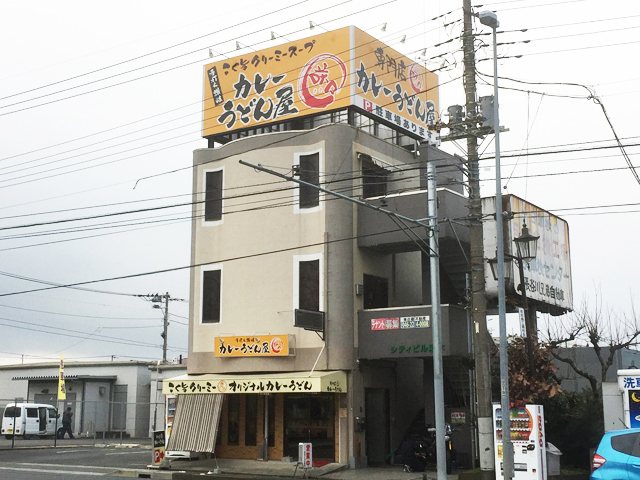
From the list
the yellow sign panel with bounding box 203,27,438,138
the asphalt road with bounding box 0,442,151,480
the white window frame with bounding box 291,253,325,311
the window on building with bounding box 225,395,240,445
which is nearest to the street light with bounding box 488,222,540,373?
the white window frame with bounding box 291,253,325,311

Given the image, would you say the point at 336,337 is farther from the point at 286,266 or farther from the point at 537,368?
the point at 537,368

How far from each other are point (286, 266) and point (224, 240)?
287cm

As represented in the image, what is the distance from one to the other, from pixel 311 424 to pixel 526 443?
29.4 feet

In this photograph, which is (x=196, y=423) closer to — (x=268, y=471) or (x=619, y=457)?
(x=268, y=471)

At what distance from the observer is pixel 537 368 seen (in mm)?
21922

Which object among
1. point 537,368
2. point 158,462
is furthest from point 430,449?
point 158,462

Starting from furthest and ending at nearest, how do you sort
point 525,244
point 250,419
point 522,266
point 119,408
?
point 119,408 → point 250,419 → point 525,244 → point 522,266

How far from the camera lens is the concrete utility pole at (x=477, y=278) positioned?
18750 mm

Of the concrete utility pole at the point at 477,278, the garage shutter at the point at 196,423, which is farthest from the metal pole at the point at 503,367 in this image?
the garage shutter at the point at 196,423

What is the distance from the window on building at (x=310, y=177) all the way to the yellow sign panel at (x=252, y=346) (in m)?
4.53

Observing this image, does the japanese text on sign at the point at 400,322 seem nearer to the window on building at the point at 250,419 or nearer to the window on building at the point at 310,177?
the window on building at the point at 310,177

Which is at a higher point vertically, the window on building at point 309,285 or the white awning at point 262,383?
the window on building at point 309,285

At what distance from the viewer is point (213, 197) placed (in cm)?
2936

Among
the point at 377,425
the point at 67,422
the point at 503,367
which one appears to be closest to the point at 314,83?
the point at 377,425
